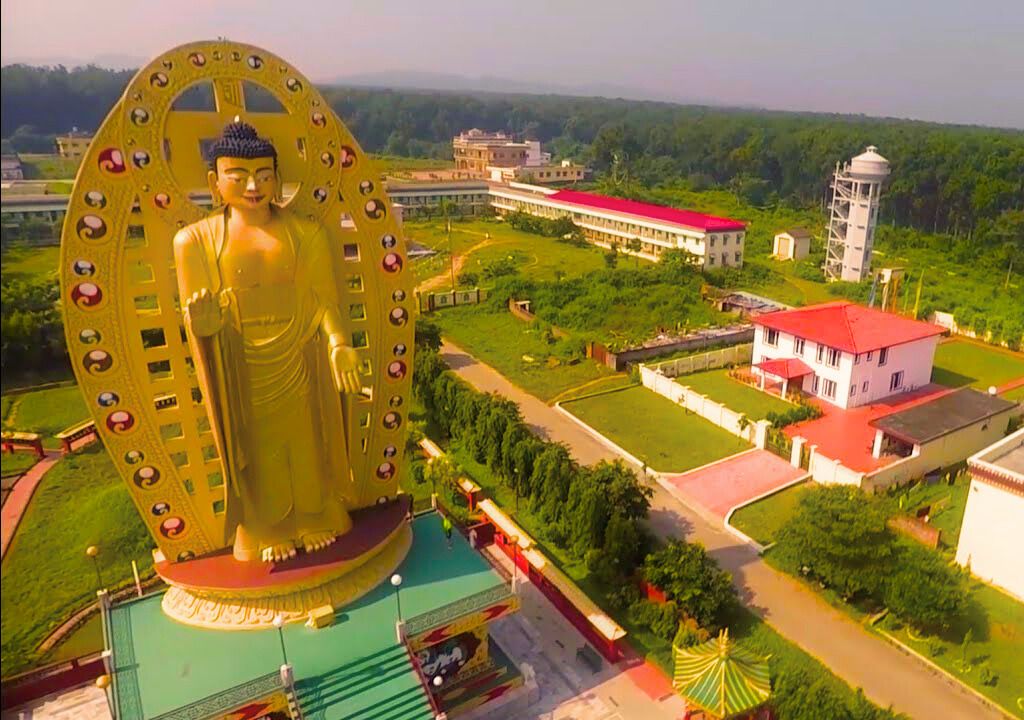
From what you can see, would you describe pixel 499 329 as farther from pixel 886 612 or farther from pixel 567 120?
pixel 567 120

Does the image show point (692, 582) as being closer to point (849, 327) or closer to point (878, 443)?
point (878, 443)

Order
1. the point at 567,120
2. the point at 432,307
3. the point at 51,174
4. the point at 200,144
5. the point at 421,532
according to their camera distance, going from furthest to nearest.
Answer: the point at 567,120, the point at 432,307, the point at 51,174, the point at 421,532, the point at 200,144

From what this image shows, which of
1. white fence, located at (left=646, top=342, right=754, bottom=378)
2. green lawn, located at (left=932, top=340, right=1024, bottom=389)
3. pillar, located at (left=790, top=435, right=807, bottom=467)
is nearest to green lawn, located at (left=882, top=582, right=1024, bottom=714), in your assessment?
pillar, located at (left=790, top=435, right=807, bottom=467)

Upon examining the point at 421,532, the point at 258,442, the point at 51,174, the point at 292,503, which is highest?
the point at 51,174

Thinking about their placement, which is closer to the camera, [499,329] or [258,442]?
[258,442]

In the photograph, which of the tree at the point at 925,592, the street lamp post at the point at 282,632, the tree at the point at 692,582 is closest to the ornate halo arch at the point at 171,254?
the street lamp post at the point at 282,632

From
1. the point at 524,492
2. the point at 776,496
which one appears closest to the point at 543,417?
the point at 524,492
